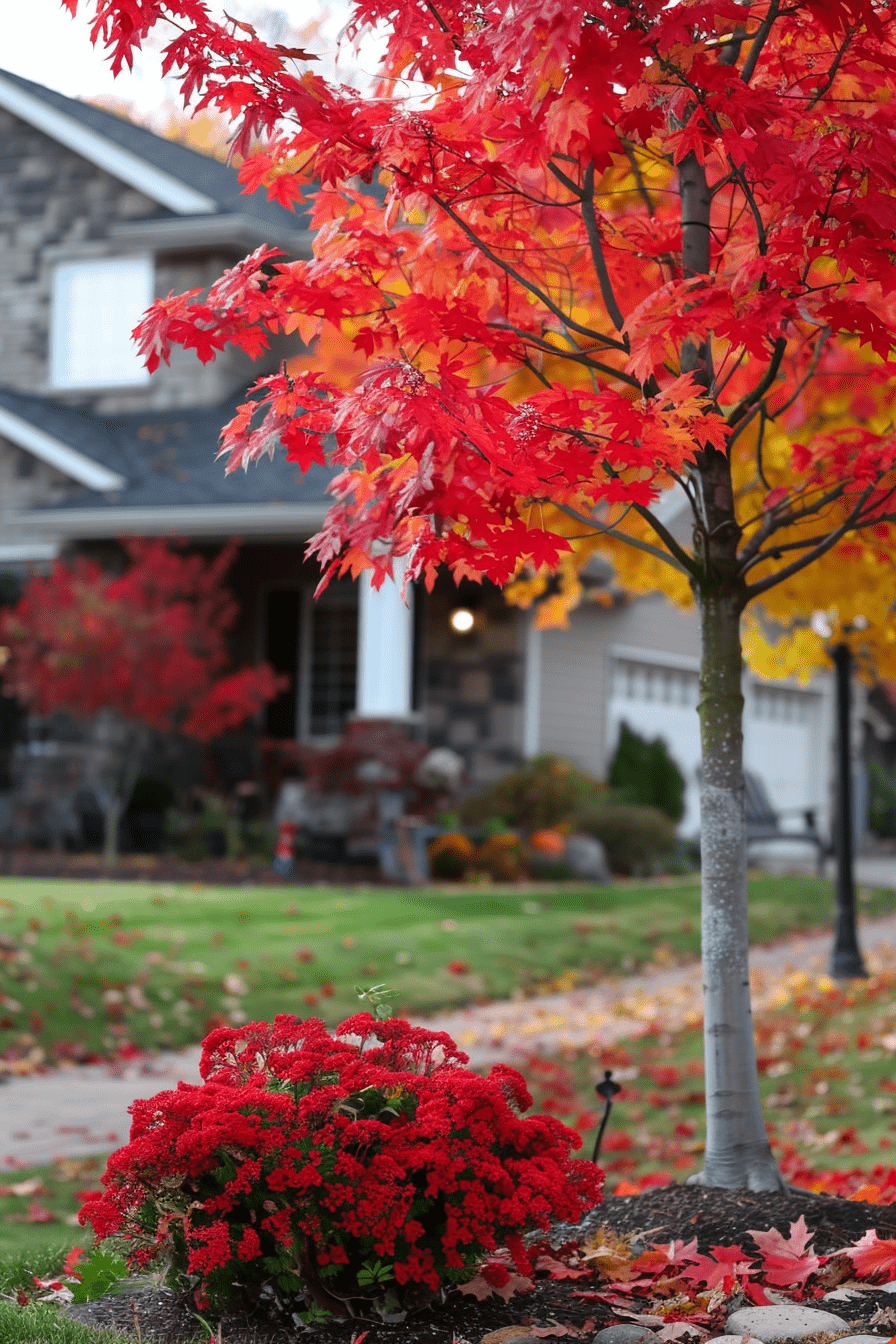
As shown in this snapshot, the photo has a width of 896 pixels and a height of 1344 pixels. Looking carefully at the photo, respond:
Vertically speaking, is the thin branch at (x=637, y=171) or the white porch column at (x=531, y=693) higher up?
the thin branch at (x=637, y=171)

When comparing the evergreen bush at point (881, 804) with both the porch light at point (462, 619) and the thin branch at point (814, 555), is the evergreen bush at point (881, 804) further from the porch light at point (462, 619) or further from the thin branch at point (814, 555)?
the thin branch at point (814, 555)

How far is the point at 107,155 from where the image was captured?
1684 centimetres

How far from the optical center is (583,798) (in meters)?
15.0

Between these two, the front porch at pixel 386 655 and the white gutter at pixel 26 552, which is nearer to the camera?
the front porch at pixel 386 655

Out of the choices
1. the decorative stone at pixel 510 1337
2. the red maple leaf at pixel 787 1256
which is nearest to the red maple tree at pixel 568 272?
the red maple leaf at pixel 787 1256

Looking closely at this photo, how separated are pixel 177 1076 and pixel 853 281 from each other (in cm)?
482

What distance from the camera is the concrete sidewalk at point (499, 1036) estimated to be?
19.0ft

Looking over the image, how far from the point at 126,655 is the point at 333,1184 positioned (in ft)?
33.1

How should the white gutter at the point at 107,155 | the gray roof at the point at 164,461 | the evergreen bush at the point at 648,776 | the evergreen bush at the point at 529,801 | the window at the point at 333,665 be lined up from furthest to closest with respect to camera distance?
the evergreen bush at the point at 648,776 → the white gutter at the point at 107,155 → the window at the point at 333,665 → the evergreen bush at the point at 529,801 → the gray roof at the point at 164,461

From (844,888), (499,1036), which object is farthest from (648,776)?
(499,1036)

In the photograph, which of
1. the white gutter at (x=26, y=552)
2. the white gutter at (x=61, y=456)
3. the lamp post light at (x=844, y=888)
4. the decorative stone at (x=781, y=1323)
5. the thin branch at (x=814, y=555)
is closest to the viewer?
the decorative stone at (x=781, y=1323)

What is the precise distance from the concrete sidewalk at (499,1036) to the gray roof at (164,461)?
635 cm

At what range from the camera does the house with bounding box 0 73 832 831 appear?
1476 cm

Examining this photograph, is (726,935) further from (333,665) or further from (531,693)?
(333,665)
